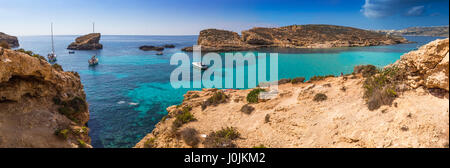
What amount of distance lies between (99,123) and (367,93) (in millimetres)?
15869

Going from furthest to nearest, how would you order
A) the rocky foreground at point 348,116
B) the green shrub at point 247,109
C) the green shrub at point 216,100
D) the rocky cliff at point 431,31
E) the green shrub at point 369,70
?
the green shrub at point 216,100, the green shrub at point 247,109, the green shrub at point 369,70, the rocky cliff at point 431,31, the rocky foreground at point 348,116

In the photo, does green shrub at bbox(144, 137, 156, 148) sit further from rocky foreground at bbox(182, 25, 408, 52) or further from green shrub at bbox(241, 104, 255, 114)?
rocky foreground at bbox(182, 25, 408, 52)

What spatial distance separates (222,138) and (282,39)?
7042 centimetres

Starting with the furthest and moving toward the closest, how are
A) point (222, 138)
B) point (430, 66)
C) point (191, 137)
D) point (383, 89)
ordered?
point (191, 137), point (222, 138), point (383, 89), point (430, 66)

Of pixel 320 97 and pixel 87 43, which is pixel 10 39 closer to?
pixel 87 43

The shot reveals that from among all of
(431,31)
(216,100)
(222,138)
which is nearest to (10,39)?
(216,100)

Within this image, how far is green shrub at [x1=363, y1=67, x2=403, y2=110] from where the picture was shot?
7055 mm

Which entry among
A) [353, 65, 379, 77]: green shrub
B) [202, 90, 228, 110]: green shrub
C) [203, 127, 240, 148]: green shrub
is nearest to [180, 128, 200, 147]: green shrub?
[203, 127, 240, 148]: green shrub

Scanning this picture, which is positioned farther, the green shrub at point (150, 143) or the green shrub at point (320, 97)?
the green shrub at point (320, 97)

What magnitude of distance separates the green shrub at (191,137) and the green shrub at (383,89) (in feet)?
22.2

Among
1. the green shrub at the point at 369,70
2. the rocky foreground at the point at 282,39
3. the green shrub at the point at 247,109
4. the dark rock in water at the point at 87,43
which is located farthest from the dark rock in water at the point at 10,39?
the green shrub at the point at 369,70

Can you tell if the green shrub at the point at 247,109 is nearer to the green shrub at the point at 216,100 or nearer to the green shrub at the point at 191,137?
the green shrub at the point at 216,100

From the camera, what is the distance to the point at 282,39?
7381 centimetres

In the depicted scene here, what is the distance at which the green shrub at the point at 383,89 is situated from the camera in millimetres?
7055
